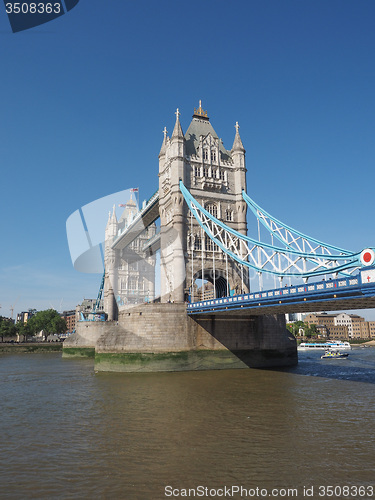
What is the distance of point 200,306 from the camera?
3067 centimetres

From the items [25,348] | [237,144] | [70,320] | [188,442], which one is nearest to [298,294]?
[188,442]

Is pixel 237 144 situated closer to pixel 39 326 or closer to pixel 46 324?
pixel 46 324

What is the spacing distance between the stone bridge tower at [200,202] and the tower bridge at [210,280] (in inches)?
4.1

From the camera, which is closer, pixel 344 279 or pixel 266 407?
pixel 266 407

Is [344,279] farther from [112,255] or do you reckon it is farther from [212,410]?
[112,255]

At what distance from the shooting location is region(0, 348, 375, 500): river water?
28.5 ft

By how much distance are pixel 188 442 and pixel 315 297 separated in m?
12.4

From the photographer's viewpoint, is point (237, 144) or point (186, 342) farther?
point (237, 144)

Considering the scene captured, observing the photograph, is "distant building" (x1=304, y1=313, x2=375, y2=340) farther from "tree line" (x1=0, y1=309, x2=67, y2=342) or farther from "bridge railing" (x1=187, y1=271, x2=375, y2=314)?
"bridge railing" (x1=187, y1=271, x2=375, y2=314)

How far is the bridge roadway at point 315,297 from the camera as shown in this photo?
18156 mm

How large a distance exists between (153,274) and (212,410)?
61359 mm

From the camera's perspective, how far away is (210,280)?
137 feet

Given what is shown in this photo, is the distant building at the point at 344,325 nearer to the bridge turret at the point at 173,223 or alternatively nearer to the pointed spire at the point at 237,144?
the pointed spire at the point at 237,144

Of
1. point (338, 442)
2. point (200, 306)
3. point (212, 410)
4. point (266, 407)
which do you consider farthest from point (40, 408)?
point (200, 306)
